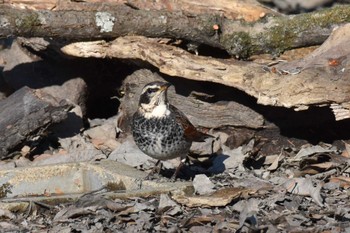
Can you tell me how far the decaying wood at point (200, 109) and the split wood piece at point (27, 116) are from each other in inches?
46.4

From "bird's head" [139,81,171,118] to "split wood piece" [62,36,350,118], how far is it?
0.20 meters

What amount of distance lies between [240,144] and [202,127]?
0.48 metres

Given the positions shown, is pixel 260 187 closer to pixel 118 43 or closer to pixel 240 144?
pixel 240 144

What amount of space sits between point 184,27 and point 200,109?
40.2 inches

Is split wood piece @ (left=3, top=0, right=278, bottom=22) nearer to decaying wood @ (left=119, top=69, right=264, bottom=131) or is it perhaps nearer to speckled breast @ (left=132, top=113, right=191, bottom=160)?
decaying wood @ (left=119, top=69, right=264, bottom=131)

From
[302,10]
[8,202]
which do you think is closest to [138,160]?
[8,202]

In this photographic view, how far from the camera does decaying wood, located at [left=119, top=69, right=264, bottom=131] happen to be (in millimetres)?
10281

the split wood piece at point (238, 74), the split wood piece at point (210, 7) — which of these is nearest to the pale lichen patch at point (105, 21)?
the split wood piece at point (238, 74)

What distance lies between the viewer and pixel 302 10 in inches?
468

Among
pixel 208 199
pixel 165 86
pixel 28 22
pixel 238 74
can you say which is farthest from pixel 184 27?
pixel 208 199

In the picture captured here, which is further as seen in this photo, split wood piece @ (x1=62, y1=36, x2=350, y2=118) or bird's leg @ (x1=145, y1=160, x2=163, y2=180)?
bird's leg @ (x1=145, y1=160, x2=163, y2=180)

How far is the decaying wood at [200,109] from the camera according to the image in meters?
10.3

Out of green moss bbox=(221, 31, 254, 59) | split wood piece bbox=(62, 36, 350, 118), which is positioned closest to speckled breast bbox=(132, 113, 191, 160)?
split wood piece bbox=(62, 36, 350, 118)

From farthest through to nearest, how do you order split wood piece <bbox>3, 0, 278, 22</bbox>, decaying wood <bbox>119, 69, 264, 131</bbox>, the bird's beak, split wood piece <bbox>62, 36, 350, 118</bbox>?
1. split wood piece <bbox>3, 0, 278, 22</bbox>
2. decaying wood <bbox>119, 69, 264, 131</bbox>
3. the bird's beak
4. split wood piece <bbox>62, 36, 350, 118</bbox>
